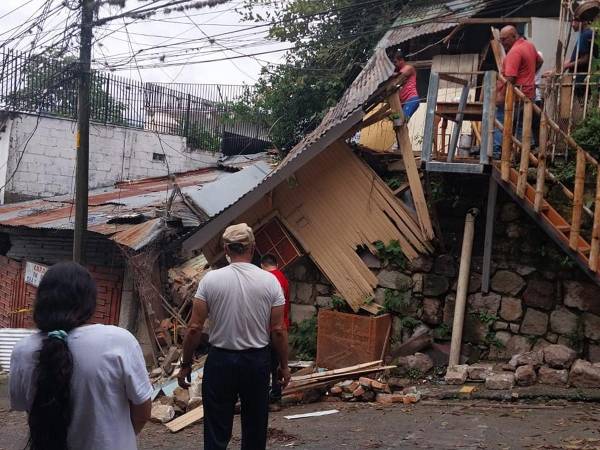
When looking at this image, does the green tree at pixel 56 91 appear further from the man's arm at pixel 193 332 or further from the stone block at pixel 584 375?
the stone block at pixel 584 375

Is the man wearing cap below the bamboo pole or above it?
below

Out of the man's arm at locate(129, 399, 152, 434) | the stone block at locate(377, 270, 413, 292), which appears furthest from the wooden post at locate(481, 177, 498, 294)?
the man's arm at locate(129, 399, 152, 434)

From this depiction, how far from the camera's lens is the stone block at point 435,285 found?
888 centimetres

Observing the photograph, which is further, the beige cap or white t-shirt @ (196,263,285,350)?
the beige cap

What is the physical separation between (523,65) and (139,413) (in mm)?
7153

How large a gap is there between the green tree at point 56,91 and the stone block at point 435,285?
632cm

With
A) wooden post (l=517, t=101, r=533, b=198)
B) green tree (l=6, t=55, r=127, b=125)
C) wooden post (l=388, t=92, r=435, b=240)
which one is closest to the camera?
wooden post (l=517, t=101, r=533, b=198)

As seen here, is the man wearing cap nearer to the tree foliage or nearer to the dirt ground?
the dirt ground

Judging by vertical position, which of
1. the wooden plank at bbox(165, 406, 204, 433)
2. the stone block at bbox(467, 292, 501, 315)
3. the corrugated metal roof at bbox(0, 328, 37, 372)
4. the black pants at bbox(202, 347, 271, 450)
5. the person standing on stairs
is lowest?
the corrugated metal roof at bbox(0, 328, 37, 372)

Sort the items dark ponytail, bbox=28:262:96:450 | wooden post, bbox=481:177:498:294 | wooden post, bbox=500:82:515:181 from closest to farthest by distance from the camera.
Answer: dark ponytail, bbox=28:262:96:450
wooden post, bbox=500:82:515:181
wooden post, bbox=481:177:498:294

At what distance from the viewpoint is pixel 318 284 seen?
9.57 meters

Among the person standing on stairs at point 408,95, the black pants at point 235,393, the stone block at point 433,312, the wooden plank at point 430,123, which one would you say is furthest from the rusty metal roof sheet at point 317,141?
the black pants at point 235,393

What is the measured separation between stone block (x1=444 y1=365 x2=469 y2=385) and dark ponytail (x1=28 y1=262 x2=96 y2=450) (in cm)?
615

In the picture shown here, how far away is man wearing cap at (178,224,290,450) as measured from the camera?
4184mm
